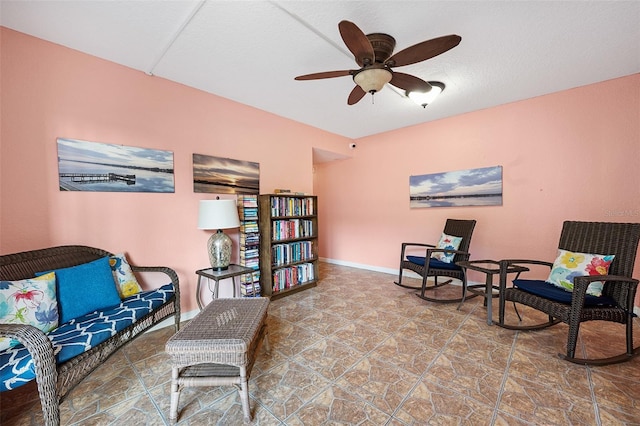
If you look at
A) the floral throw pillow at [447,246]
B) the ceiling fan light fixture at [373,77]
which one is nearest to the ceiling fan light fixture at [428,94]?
the ceiling fan light fixture at [373,77]

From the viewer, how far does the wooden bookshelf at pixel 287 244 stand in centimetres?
321

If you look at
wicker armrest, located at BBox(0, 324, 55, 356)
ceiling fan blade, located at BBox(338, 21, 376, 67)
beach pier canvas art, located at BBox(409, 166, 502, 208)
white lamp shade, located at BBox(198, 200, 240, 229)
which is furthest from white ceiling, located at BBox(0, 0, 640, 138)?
wicker armrest, located at BBox(0, 324, 55, 356)

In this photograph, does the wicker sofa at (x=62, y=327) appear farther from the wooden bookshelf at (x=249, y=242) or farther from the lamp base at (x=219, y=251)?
the wooden bookshelf at (x=249, y=242)

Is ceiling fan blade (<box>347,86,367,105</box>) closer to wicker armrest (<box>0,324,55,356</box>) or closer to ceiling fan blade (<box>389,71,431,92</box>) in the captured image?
ceiling fan blade (<box>389,71,431,92</box>)

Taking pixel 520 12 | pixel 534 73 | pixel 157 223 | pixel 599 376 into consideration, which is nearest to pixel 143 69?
pixel 157 223

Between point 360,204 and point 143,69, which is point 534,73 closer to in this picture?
point 360,204

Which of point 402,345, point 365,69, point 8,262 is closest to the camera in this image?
point 8,262

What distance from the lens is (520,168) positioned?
325 cm

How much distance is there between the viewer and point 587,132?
2.81 m

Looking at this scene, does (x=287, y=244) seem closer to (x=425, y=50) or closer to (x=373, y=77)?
(x=373, y=77)

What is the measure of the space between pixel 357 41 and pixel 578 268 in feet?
8.63

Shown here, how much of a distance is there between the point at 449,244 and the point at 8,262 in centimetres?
428

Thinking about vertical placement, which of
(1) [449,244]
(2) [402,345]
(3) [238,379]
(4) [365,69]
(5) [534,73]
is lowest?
(2) [402,345]

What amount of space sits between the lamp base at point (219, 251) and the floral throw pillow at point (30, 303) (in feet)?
3.86
